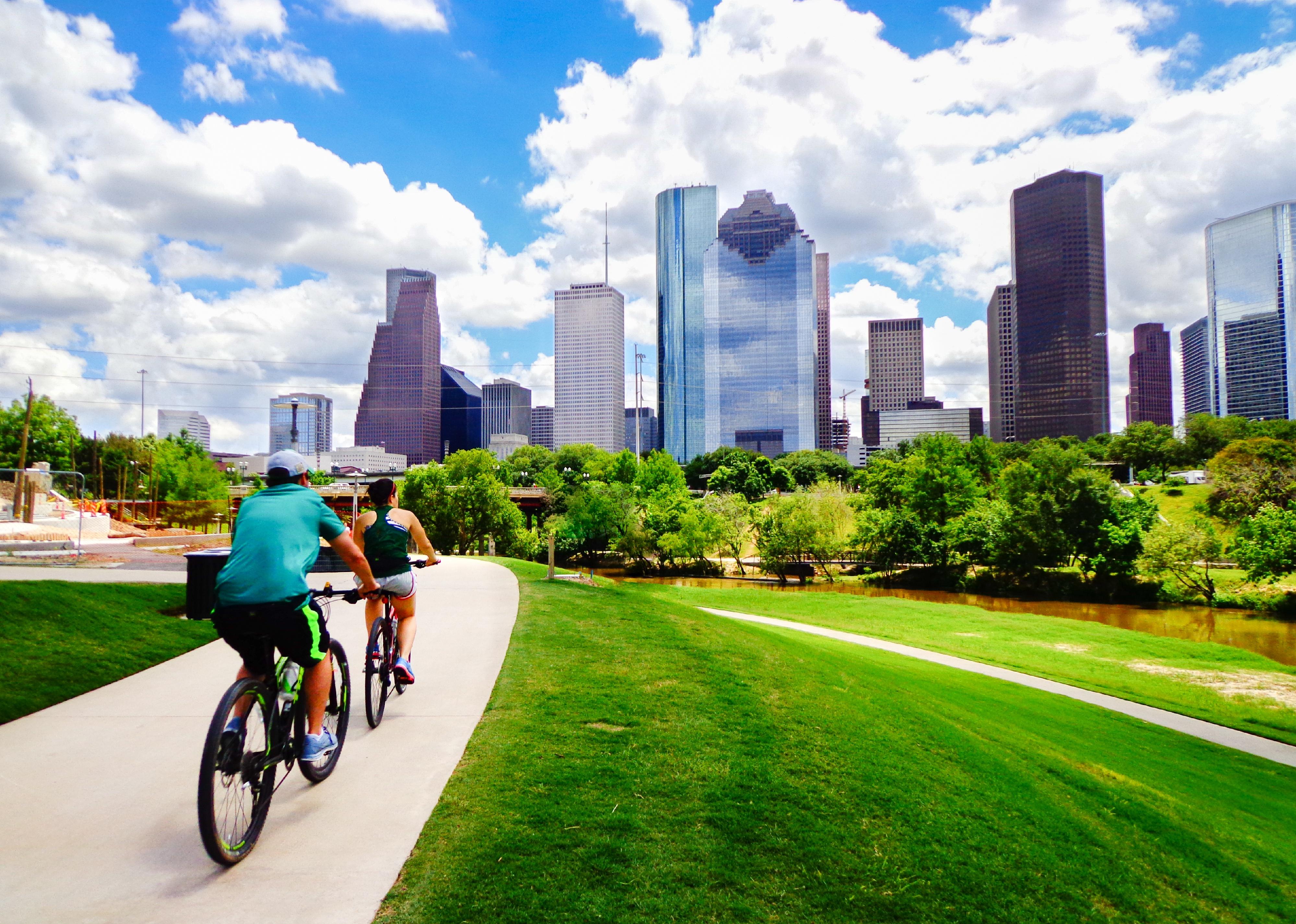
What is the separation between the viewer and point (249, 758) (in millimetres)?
3977

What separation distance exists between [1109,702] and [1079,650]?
9.49 m

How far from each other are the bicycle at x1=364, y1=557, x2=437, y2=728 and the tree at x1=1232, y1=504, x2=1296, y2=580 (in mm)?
41584

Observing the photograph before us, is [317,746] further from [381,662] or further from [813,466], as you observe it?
[813,466]

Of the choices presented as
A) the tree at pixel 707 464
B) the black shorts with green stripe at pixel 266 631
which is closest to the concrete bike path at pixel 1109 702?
the black shorts with green stripe at pixel 266 631

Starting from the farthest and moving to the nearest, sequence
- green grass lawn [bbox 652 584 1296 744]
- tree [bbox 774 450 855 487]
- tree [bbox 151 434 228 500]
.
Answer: tree [bbox 774 450 855 487] < tree [bbox 151 434 228 500] < green grass lawn [bbox 652 584 1296 744]

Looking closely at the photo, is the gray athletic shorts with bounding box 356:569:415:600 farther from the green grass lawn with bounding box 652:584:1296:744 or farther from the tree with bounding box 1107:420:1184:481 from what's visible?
the tree with bounding box 1107:420:1184:481

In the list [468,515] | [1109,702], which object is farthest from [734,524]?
[1109,702]

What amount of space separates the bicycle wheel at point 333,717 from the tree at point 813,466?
10422 cm

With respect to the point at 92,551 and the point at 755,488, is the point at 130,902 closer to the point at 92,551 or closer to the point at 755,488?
the point at 92,551

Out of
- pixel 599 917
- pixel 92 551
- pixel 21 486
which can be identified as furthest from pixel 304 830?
pixel 21 486

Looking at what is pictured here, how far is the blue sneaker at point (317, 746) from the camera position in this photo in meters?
4.57

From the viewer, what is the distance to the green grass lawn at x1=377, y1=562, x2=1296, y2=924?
3836mm

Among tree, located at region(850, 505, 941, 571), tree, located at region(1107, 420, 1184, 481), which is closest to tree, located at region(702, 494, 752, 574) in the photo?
tree, located at region(850, 505, 941, 571)

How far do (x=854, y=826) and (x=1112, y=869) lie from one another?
6.51 feet
